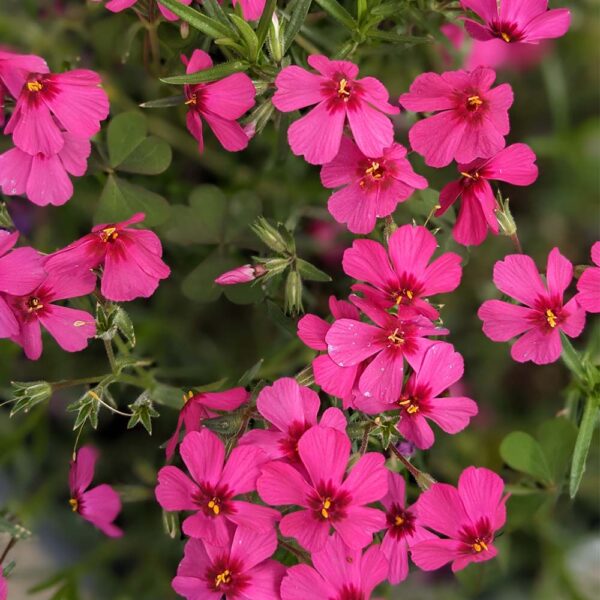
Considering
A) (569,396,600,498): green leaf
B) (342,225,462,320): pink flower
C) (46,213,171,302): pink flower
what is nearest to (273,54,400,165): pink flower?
(342,225,462,320): pink flower

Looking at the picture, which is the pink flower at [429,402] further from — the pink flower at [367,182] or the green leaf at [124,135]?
the green leaf at [124,135]

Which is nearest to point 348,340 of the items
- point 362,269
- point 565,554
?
point 362,269

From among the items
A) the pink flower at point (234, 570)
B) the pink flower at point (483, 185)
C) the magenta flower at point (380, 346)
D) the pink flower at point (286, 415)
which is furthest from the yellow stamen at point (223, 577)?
the pink flower at point (483, 185)

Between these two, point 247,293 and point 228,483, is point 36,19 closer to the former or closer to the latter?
point 247,293

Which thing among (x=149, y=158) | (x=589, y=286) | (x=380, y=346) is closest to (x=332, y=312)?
(x=380, y=346)

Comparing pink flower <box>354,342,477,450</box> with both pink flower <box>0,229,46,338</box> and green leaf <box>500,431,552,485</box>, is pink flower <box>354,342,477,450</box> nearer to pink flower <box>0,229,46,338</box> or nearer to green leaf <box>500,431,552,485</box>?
green leaf <box>500,431,552,485</box>
